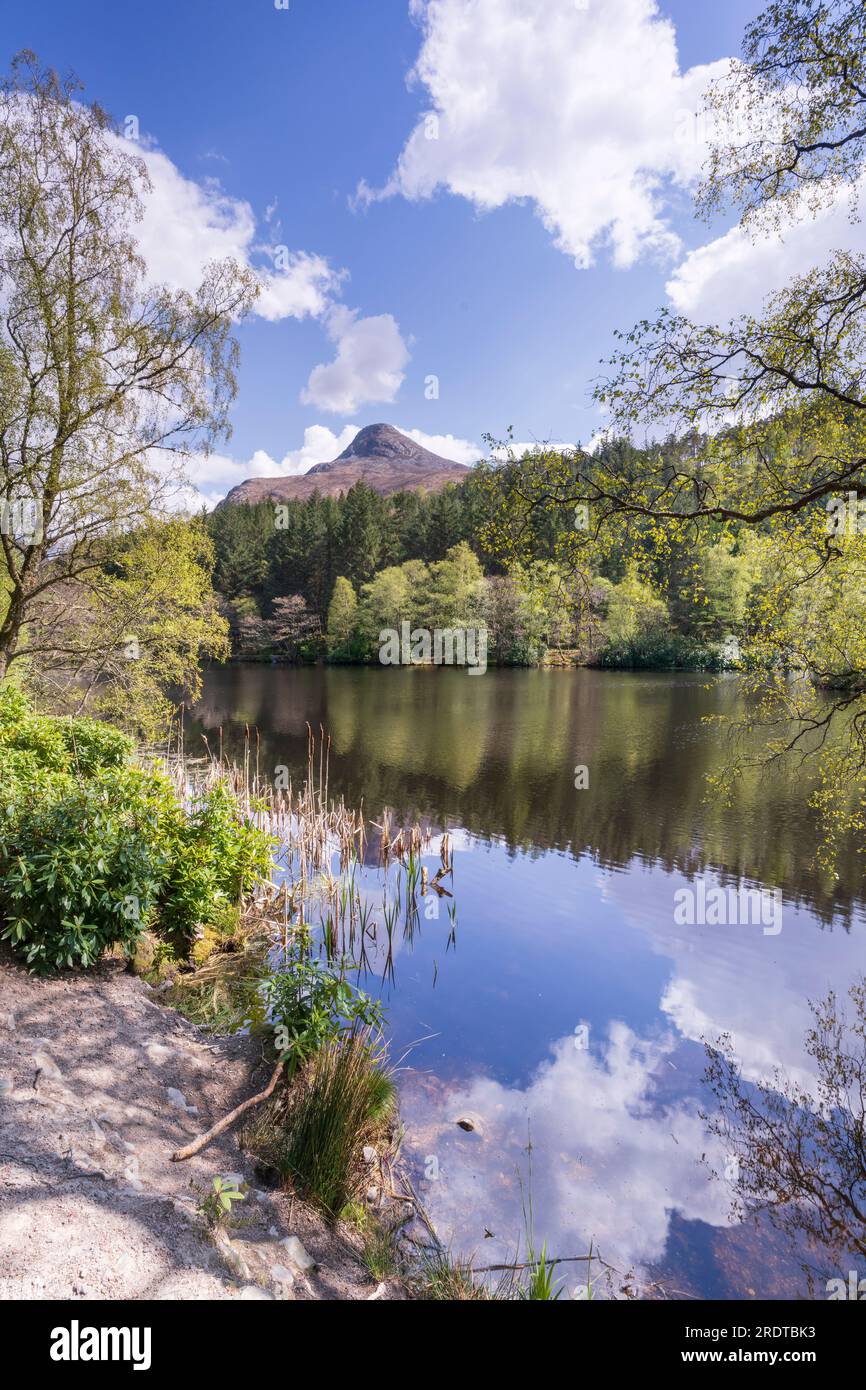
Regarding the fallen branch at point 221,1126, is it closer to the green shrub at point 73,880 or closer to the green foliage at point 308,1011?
the green foliage at point 308,1011

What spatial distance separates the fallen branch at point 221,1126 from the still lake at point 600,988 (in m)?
1.55

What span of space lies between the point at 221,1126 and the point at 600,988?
643cm

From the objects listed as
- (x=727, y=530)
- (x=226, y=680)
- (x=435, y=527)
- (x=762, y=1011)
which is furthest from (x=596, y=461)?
(x=435, y=527)

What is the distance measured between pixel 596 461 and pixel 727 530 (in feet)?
5.57

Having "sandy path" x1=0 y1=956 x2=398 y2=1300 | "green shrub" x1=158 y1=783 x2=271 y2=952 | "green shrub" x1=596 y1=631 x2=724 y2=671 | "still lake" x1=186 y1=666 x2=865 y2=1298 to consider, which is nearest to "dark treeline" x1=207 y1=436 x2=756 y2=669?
"green shrub" x1=596 y1=631 x2=724 y2=671

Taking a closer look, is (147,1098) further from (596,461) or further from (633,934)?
(633,934)

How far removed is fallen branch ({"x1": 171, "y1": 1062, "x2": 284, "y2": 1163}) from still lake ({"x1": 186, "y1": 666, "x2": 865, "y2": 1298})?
5.09ft

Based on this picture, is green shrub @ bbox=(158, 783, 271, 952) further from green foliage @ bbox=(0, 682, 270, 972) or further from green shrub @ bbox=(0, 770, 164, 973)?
green shrub @ bbox=(0, 770, 164, 973)

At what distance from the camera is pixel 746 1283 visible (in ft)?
15.5

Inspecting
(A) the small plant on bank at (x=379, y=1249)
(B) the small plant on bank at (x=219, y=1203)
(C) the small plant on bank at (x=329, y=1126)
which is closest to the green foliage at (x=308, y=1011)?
(C) the small plant on bank at (x=329, y=1126)

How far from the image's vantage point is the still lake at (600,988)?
Answer: 522 centimetres

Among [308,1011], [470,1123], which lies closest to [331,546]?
[308,1011]

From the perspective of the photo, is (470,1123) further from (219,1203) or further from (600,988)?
(600,988)

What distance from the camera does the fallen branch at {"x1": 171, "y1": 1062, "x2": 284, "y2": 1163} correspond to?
4.23 meters
